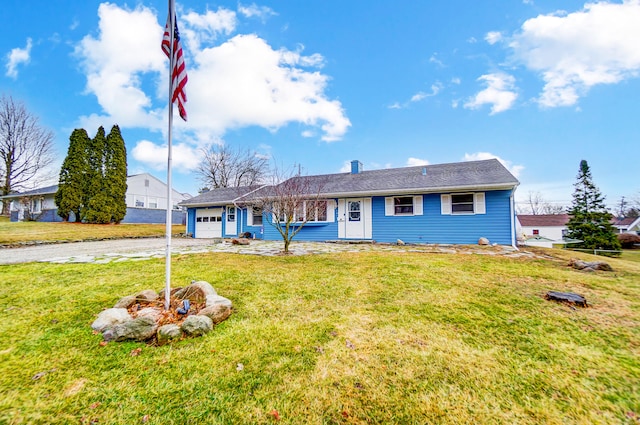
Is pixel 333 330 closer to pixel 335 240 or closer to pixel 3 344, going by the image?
pixel 3 344

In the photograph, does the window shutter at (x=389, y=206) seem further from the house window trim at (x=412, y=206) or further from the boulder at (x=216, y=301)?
the boulder at (x=216, y=301)

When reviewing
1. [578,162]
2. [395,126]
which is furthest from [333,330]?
[578,162]

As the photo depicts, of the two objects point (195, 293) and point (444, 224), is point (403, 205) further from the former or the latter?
point (195, 293)

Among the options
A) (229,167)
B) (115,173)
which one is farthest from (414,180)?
(115,173)

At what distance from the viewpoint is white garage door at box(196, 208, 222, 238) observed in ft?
51.6

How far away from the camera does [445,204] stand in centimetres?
1076

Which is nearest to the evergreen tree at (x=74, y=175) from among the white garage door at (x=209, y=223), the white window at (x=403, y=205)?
the white garage door at (x=209, y=223)

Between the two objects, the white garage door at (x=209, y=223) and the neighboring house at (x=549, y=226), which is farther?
the neighboring house at (x=549, y=226)

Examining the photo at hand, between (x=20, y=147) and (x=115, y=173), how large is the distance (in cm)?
1317

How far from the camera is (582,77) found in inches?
400

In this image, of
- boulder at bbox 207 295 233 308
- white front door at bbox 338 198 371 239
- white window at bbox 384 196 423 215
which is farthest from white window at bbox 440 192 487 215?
boulder at bbox 207 295 233 308

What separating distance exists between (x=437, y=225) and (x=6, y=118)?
35564mm

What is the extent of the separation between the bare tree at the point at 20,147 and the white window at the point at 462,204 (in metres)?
34.2

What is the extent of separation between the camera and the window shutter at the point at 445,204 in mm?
10719
